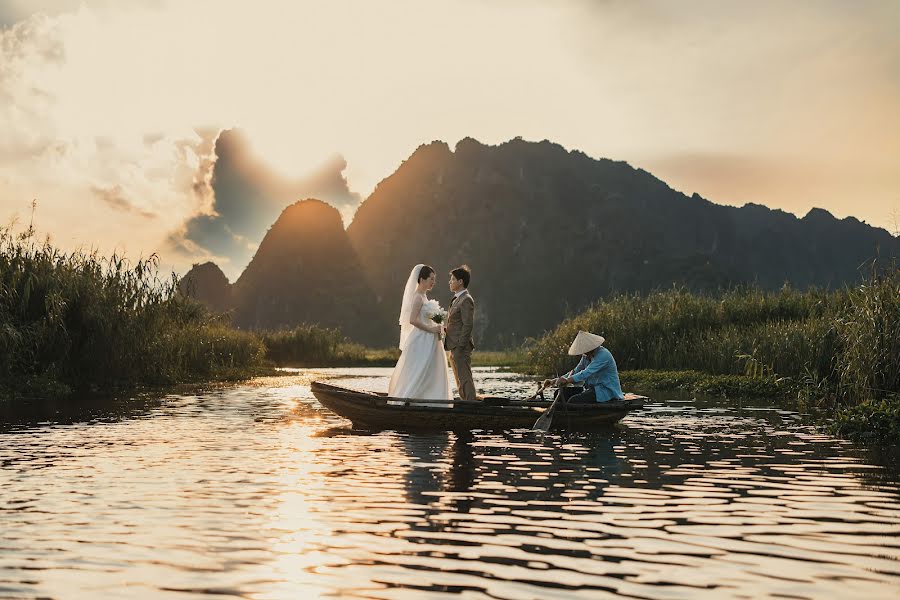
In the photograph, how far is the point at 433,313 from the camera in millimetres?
16547

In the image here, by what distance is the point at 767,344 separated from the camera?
2386cm

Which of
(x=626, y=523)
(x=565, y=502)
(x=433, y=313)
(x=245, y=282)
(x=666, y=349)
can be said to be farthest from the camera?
(x=245, y=282)

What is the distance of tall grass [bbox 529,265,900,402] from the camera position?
15789 millimetres

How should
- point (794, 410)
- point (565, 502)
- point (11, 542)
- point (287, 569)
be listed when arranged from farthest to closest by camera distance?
point (794, 410) → point (565, 502) → point (11, 542) → point (287, 569)

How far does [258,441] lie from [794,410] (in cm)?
1145

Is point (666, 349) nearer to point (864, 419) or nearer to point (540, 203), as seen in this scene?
point (864, 419)

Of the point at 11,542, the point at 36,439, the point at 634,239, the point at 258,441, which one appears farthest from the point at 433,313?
the point at 634,239

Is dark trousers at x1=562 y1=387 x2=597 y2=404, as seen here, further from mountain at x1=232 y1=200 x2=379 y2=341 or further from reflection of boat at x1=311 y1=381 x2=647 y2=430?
mountain at x1=232 y1=200 x2=379 y2=341

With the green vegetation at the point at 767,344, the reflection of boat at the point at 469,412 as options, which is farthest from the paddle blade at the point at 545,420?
the green vegetation at the point at 767,344

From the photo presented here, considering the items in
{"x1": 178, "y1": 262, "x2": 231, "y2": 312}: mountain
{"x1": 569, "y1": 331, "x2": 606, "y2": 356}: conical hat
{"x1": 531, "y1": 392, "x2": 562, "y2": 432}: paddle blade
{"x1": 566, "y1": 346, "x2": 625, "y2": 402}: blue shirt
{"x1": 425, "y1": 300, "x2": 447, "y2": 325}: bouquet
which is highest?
{"x1": 178, "y1": 262, "x2": 231, "y2": 312}: mountain

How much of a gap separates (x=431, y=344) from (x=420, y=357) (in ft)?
1.05

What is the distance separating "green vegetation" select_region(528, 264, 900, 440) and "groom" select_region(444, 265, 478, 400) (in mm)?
6526

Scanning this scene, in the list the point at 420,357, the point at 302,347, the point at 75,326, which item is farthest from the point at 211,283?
the point at 420,357

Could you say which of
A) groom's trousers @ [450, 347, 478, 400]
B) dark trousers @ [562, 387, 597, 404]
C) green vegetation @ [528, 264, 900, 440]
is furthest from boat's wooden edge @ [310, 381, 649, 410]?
green vegetation @ [528, 264, 900, 440]
